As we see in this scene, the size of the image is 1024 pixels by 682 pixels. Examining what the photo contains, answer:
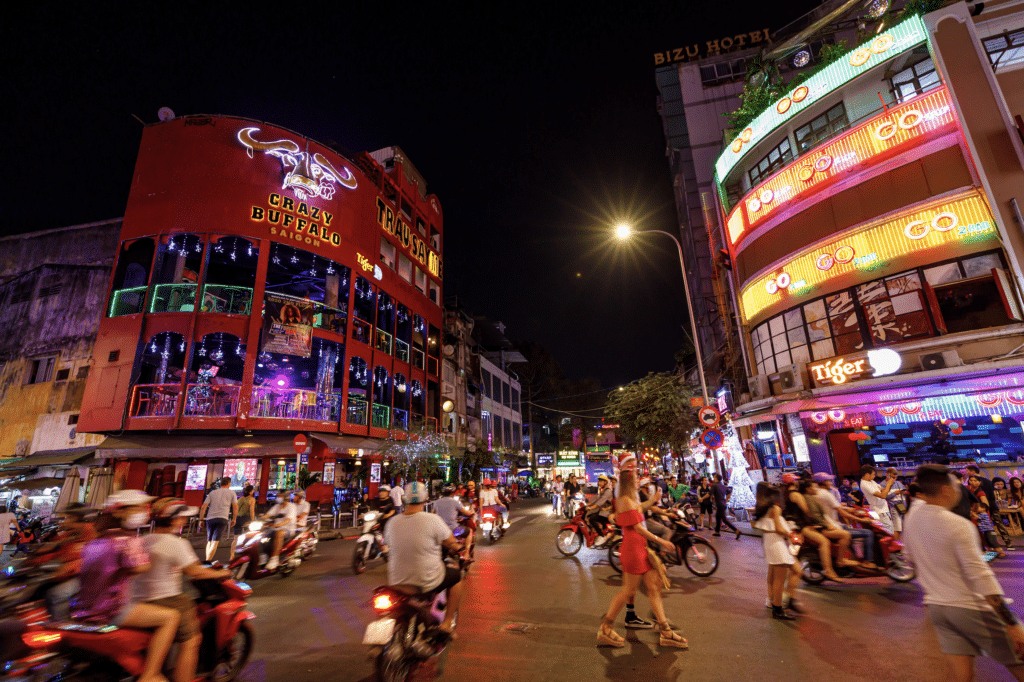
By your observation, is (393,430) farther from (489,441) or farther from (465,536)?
(489,441)

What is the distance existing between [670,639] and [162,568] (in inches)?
197

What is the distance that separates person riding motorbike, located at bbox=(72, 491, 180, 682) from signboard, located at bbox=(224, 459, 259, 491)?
1654cm

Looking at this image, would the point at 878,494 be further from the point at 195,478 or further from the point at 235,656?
the point at 195,478

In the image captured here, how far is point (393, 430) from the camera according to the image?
23562 mm

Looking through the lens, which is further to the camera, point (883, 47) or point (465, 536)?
point (883, 47)

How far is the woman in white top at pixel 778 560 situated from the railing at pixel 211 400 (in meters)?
18.0

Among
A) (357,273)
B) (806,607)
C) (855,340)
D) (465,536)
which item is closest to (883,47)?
(855,340)

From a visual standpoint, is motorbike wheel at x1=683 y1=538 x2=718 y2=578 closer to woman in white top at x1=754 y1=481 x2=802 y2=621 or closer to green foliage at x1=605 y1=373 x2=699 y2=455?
woman in white top at x1=754 y1=481 x2=802 y2=621

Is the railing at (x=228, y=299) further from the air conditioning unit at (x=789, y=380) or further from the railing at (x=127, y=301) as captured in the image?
the air conditioning unit at (x=789, y=380)

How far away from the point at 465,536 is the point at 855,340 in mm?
14185

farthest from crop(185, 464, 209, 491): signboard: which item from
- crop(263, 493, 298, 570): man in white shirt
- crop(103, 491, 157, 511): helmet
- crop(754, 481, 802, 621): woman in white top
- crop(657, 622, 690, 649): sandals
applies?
crop(754, 481, 802, 621): woman in white top

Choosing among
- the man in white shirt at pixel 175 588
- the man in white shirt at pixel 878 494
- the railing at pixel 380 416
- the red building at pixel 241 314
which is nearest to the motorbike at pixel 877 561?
the man in white shirt at pixel 878 494

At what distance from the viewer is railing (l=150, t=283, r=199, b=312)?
1839 centimetres

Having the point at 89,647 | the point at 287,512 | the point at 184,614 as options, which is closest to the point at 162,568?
the point at 184,614
